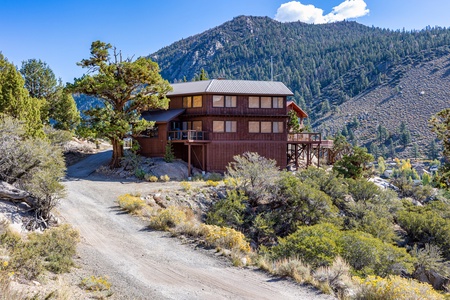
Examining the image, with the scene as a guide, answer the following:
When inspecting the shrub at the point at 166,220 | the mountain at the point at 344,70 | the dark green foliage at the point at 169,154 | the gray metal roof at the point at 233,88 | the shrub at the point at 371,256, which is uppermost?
the mountain at the point at 344,70

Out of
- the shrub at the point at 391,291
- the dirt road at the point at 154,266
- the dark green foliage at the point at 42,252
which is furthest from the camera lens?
the dirt road at the point at 154,266

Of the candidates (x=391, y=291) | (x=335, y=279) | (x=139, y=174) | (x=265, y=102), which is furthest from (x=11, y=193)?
(x=265, y=102)

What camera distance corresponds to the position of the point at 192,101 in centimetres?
3117

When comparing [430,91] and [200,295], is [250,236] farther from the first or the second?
[430,91]

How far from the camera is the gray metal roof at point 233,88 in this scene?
30.4 metres

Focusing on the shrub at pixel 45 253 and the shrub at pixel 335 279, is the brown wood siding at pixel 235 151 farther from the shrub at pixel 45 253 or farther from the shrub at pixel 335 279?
the shrub at pixel 335 279

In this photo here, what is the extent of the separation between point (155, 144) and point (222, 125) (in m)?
6.22

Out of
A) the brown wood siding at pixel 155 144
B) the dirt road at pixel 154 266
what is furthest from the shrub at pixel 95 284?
the brown wood siding at pixel 155 144

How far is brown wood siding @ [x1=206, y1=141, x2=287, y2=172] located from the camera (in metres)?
30.0

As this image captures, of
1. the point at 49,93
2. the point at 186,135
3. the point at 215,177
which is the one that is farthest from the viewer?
the point at 49,93

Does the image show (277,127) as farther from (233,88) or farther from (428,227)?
(428,227)

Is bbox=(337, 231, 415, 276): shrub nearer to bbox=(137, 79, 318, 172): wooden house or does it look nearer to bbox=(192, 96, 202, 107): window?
bbox=(137, 79, 318, 172): wooden house

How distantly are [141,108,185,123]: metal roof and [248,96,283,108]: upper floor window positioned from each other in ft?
20.5

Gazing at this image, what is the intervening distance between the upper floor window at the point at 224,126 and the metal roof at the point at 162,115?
3435mm
